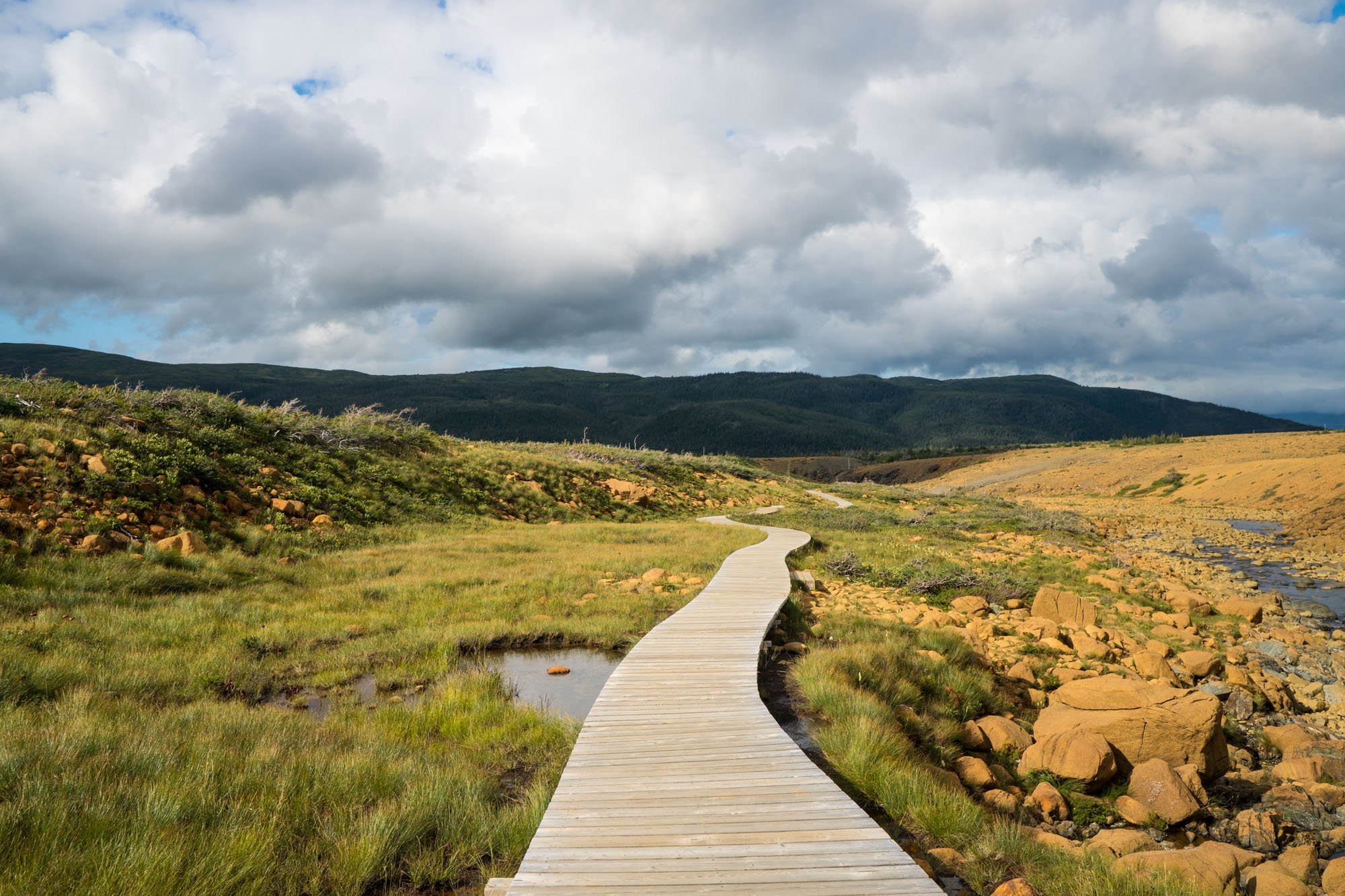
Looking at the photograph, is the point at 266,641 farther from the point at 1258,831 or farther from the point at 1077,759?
the point at 1258,831

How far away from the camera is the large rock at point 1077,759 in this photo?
707 centimetres

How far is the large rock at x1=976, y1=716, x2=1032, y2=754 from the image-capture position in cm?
790

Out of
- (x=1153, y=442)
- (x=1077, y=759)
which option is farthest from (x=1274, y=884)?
(x=1153, y=442)

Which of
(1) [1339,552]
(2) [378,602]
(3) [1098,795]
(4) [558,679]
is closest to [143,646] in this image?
(2) [378,602]

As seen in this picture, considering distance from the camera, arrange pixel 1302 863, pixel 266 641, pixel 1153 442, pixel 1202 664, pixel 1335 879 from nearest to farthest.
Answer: pixel 1335 879
pixel 1302 863
pixel 266 641
pixel 1202 664
pixel 1153 442

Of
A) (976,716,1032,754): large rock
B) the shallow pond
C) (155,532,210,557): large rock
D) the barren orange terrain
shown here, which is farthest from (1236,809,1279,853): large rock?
the barren orange terrain

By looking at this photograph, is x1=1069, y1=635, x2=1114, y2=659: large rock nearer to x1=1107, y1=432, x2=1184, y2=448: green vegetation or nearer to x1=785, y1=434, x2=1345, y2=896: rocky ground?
x1=785, y1=434, x2=1345, y2=896: rocky ground

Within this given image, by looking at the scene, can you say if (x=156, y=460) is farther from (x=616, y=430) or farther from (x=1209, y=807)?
(x=616, y=430)

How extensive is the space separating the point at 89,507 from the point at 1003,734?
55.5 feet

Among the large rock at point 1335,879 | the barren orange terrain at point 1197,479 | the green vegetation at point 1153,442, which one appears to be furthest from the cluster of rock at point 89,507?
the green vegetation at point 1153,442

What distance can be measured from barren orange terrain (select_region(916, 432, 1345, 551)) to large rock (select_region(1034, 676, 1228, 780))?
2464 centimetres

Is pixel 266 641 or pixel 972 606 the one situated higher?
pixel 266 641

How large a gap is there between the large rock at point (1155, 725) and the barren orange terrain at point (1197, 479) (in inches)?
970

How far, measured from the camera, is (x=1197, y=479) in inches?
2007
